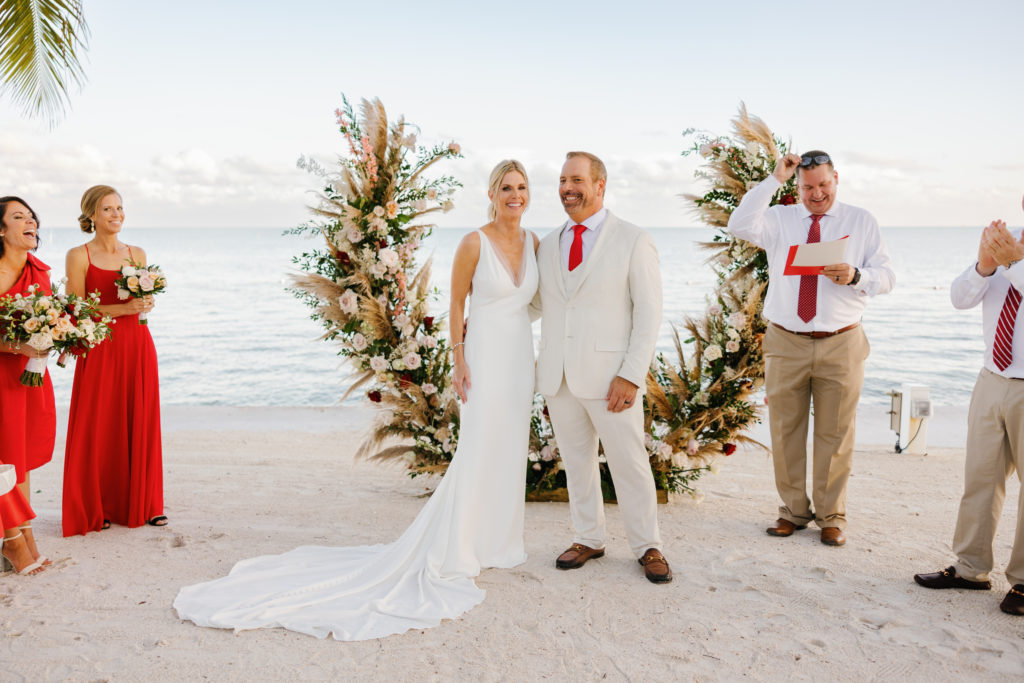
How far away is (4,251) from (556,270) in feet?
11.8

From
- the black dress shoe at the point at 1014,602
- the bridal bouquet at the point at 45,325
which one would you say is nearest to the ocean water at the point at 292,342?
the bridal bouquet at the point at 45,325

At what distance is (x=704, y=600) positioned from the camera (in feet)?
13.5

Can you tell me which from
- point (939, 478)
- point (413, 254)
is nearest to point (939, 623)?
point (939, 478)

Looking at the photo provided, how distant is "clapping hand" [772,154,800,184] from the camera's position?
15.9 ft

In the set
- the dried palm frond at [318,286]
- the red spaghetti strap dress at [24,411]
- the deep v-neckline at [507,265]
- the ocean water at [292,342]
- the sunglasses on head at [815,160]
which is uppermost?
the sunglasses on head at [815,160]

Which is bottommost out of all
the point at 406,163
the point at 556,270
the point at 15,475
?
the point at 15,475

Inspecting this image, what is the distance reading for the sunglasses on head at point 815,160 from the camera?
4.85 m

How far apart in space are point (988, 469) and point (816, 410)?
3.74 feet

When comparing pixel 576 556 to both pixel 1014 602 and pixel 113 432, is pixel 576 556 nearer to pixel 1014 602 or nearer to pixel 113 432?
pixel 1014 602

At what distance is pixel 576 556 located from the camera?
4.61 metres

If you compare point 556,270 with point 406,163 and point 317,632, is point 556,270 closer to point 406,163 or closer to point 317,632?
point 406,163

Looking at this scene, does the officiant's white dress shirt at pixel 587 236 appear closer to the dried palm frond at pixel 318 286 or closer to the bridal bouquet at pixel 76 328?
the dried palm frond at pixel 318 286

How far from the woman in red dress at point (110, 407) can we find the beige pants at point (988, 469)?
17.7 ft

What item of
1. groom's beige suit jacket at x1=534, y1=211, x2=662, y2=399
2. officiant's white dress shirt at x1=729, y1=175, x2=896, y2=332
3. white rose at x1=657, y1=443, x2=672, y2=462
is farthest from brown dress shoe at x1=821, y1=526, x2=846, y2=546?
groom's beige suit jacket at x1=534, y1=211, x2=662, y2=399
